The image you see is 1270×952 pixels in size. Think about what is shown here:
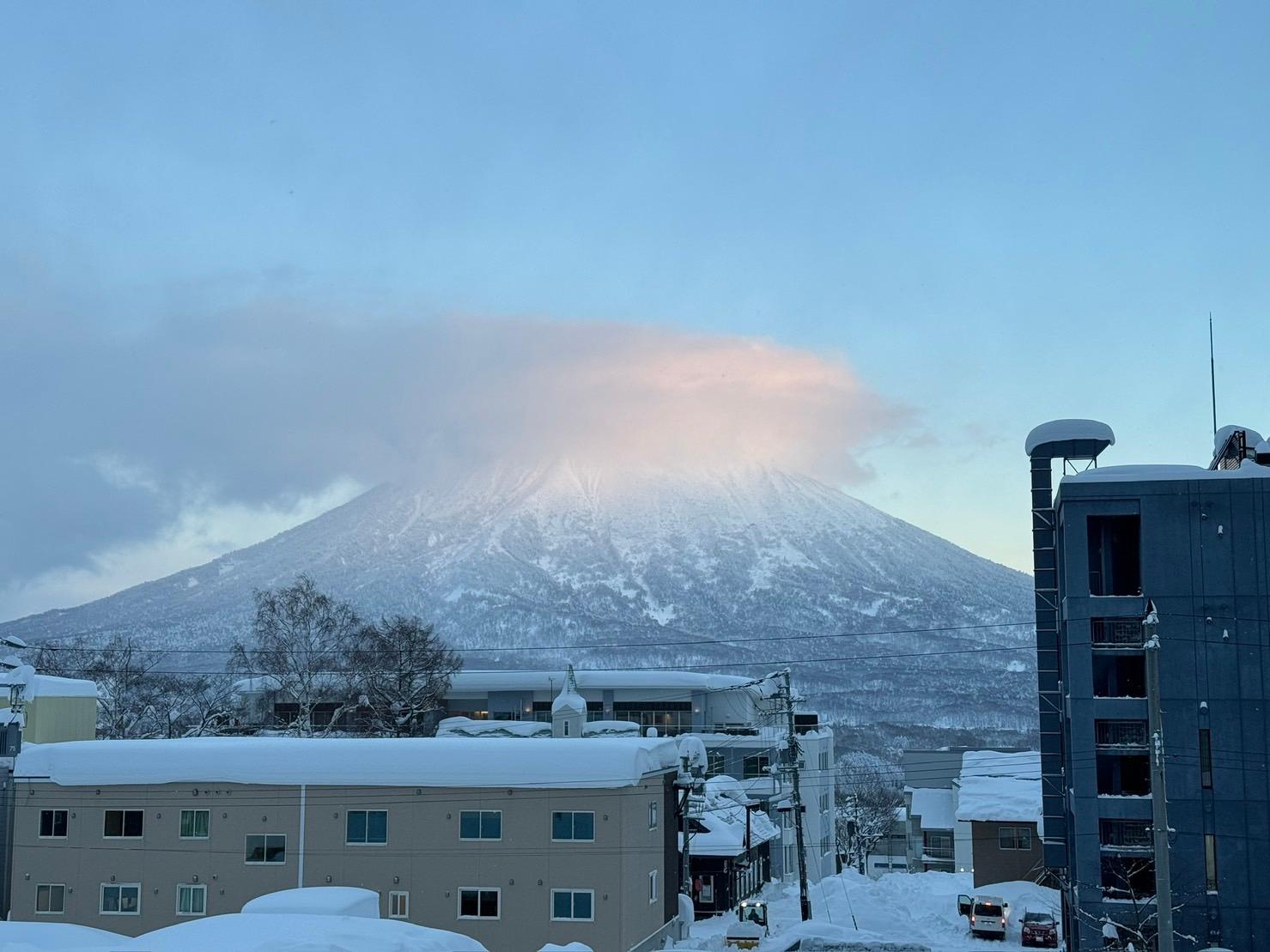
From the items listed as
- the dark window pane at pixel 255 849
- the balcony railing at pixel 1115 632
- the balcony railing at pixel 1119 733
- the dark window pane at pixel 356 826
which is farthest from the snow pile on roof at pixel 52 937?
the balcony railing at pixel 1115 632

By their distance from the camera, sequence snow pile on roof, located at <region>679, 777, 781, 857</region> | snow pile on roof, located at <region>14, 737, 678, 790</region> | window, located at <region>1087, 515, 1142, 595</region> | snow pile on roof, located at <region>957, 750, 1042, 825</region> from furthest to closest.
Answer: snow pile on roof, located at <region>957, 750, 1042, 825</region>
snow pile on roof, located at <region>679, 777, 781, 857</region>
window, located at <region>1087, 515, 1142, 595</region>
snow pile on roof, located at <region>14, 737, 678, 790</region>

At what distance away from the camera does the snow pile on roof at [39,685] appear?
52.1 metres

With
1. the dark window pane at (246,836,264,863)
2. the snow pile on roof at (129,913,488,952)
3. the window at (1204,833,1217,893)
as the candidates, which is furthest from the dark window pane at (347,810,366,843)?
the window at (1204,833,1217,893)

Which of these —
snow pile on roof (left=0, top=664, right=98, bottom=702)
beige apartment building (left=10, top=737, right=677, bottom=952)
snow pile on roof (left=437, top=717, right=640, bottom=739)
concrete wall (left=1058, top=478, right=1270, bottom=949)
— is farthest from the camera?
snow pile on roof (left=437, top=717, right=640, bottom=739)

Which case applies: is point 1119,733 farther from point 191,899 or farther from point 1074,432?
point 191,899

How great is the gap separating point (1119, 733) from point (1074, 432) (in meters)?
11.0

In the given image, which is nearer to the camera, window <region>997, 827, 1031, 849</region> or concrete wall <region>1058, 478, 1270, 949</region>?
concrete wall <region>1058, 478, 1270, 949</region>

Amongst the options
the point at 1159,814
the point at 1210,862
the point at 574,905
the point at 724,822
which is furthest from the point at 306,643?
the point at 1159,814

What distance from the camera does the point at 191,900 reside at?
38969 millimetres

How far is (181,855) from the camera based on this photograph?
39.2 metres

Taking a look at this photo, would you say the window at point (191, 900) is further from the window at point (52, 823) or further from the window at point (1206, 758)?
the window at point (1206, 758)

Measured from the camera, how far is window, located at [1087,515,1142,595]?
136 ft

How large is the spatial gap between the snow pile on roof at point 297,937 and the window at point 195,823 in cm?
1353

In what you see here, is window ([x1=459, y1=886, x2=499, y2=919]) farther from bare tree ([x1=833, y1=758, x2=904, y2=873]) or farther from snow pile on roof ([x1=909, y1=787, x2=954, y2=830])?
bare tree ([x1=833, y1=758, x2=904, y2=873])
